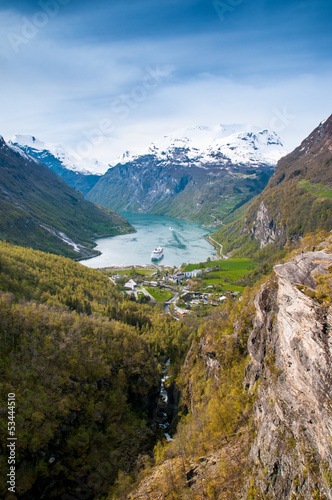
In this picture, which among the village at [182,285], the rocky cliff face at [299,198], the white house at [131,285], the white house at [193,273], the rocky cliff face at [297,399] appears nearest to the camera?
the rocky cliff face at [297,399]

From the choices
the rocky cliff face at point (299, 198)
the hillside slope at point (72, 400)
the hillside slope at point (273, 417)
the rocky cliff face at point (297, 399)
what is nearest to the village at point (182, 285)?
the rocky cliff face at point (299, 198)

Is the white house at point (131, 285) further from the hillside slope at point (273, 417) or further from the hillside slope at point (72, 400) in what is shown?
the hillside slope at point (273, 417)

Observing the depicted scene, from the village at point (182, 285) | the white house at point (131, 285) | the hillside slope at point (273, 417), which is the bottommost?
the white house at point (131, 285)

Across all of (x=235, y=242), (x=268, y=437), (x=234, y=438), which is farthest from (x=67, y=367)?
(x=235, y=242)

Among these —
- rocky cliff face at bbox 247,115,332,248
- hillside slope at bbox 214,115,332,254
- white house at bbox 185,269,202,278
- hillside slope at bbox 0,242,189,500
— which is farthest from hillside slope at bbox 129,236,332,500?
rocky cliff face at bbox 247,115,332,248

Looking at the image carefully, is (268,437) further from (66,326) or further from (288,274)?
(66,326)

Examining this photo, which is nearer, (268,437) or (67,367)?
(268,437)
